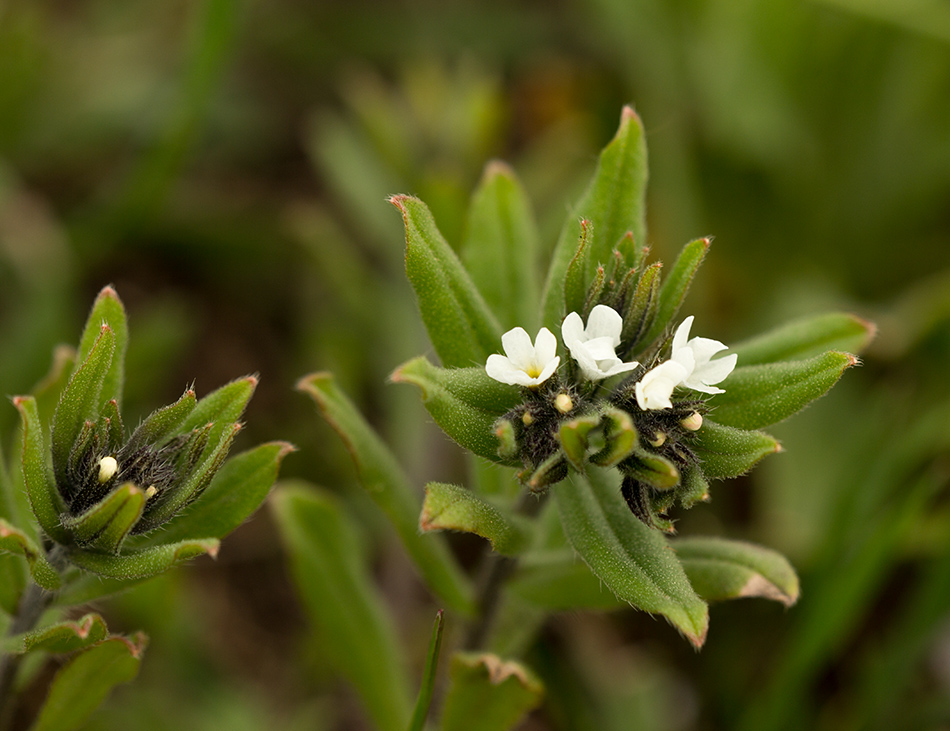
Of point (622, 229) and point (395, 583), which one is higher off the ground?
point (622, 229)

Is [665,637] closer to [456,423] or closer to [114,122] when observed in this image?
[456,423]

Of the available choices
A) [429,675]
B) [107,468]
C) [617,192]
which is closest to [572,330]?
[617,192]

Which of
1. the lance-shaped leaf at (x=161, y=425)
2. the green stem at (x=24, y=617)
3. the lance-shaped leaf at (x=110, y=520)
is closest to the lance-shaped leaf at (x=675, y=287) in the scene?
the lance-shaped leaf at (x=161, y=425)

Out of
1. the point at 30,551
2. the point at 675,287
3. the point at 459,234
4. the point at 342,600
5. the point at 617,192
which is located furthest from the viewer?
the point at 459,234

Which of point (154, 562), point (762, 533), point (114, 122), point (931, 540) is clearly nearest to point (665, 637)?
point (762, 533)

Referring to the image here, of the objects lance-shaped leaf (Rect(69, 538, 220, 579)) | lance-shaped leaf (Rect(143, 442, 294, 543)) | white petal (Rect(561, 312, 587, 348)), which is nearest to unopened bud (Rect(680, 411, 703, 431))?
white petal (Rect(561, 312, 587, 348))

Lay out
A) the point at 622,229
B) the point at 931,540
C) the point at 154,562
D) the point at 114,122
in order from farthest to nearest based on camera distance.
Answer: the point at 114,122
the point at 931,540
the point at 622,229
the point at 154,562

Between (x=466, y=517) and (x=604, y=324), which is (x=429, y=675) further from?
(x=604, y=324)
